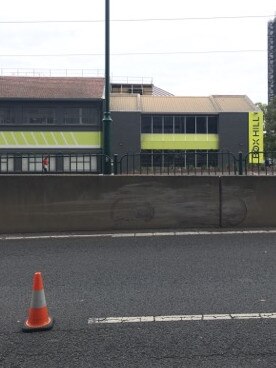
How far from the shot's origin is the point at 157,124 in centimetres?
5306

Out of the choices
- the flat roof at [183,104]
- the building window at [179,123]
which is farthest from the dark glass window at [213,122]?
the building window at [179,123]

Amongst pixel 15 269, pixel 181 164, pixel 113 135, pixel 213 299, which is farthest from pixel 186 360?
pixel 113 135

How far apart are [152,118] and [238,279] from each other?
4769 cm

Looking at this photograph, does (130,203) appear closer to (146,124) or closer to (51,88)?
(146,124)

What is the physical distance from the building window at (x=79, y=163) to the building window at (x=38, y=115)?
39381 mm

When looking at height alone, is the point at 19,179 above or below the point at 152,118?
below

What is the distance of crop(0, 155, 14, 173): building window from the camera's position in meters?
11.9

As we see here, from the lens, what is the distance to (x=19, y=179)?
32.2 feet

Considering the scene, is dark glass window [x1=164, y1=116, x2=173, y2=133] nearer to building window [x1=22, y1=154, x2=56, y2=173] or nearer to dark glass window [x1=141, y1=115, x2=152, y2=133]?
dark glass window [x1=141, y1=115, x2=152, y2=133]

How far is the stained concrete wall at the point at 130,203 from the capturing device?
9836 mm

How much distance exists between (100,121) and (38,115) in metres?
6.57

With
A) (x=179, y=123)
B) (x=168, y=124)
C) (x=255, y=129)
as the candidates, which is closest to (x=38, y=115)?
(x=168, y=124)

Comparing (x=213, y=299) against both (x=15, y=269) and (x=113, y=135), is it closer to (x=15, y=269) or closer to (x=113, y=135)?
(x=15, y=269)

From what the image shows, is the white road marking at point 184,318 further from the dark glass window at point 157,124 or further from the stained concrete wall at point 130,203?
the dark glass window at point 157,124
